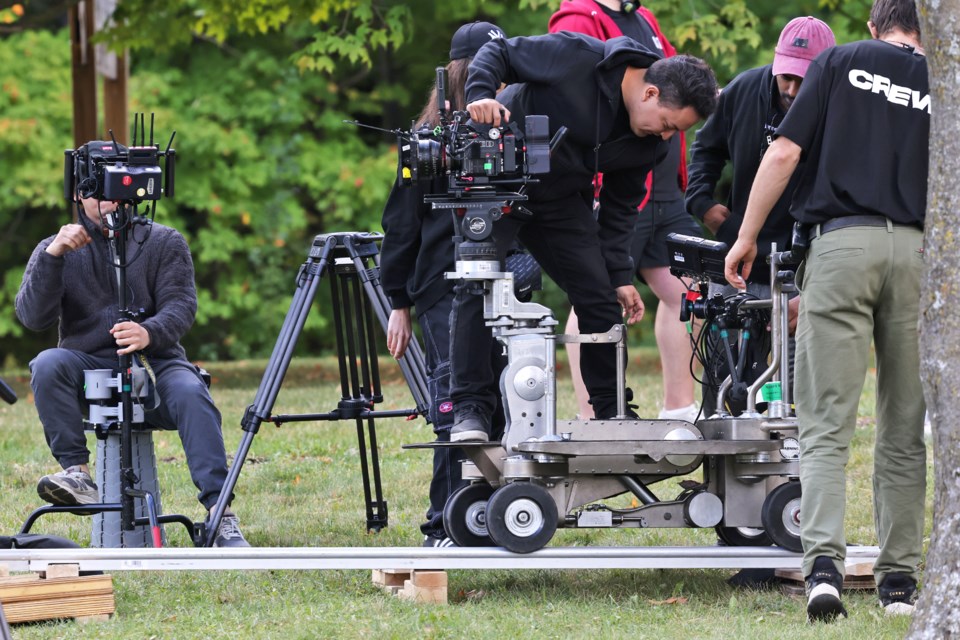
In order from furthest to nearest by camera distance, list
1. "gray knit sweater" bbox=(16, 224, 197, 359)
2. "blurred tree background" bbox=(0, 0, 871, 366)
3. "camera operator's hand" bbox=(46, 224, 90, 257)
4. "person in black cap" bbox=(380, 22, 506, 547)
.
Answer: "blurred tree background" bbox=(0, 0, 871, 366) < "gray knit sweater" bbox=(16, 224, 197, 359) < "camera operator's hand" bbox=(46, 224, 90, 257) < "person in black cap" bbox=(380, 22, 506, 547)

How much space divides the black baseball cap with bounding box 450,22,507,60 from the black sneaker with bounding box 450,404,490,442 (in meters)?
1.38

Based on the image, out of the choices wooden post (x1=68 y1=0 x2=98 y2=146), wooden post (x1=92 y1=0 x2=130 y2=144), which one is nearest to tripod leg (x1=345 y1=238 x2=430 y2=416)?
wooden post (x1=92 y1=0 x2=130 y2=144)

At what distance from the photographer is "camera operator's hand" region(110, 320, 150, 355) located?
5.95 m

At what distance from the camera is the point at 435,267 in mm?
5895

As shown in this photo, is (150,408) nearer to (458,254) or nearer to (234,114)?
(458,254)

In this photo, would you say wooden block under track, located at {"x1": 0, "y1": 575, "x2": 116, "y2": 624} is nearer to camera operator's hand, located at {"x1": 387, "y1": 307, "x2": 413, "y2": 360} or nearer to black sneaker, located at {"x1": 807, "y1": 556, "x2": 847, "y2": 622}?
camera operator's hand, located at {"x1": 387, "y1": 307, "x2": 413, "y2": 360}

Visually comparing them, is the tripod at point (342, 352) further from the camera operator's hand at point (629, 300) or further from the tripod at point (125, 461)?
the camera operator's hand at point (629, 300)

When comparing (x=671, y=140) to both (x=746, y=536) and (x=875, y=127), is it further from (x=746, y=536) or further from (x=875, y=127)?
(x=875, y=127)

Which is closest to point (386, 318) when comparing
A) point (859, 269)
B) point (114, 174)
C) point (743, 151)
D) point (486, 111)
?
point (114, 174)

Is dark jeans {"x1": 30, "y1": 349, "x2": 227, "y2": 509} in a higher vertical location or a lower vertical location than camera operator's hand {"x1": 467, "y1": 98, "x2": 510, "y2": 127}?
lower

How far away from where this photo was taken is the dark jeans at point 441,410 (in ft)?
19.2

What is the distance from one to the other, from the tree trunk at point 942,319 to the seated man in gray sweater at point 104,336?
2.97 metres

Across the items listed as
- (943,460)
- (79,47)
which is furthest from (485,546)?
(79,47)

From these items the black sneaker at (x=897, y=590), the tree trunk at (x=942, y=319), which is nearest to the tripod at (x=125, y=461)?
the black sneaker at (x=897, y=590)
